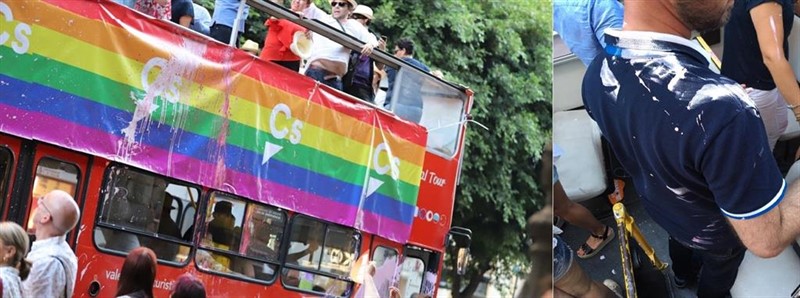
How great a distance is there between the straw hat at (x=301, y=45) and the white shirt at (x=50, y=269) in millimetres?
877

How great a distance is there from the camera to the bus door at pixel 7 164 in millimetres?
1901

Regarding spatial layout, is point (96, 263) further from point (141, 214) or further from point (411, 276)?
point (411, 276)

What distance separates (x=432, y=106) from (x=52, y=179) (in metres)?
1.34

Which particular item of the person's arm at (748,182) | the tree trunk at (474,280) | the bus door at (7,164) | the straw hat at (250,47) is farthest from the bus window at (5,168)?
the tree trunk at (474,280)

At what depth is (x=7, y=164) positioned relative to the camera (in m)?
1.91

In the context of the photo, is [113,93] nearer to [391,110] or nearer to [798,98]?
[391,110]

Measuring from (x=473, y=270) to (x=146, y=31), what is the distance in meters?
3.11

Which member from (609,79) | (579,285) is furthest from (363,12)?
(609,79)

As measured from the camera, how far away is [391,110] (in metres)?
2.94

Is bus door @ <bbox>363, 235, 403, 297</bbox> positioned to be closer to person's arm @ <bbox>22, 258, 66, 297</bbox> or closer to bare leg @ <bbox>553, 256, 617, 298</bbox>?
person's arm @ <bbox>22, 258, 66, 297</bbox>

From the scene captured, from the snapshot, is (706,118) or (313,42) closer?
(706,118)

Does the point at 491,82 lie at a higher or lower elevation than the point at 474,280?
higher

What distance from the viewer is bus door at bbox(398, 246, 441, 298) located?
3.14m

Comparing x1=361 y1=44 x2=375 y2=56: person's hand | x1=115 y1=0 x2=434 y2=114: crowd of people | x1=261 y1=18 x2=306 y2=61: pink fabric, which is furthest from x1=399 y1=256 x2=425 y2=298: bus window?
x1=261 y1=18 x2=306 y2=61: pink fabric
